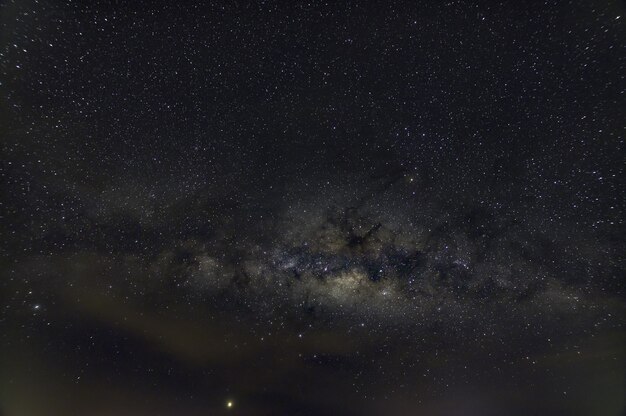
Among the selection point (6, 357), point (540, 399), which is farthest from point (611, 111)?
point (540, 399)

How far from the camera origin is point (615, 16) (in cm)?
358

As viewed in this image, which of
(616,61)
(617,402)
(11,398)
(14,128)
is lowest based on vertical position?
(617,402)

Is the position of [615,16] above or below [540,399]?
above

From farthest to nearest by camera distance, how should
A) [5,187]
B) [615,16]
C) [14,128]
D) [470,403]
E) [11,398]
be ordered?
[470,403], [11,398], [5,187], [14,128], [615,16]

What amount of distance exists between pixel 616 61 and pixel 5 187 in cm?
923

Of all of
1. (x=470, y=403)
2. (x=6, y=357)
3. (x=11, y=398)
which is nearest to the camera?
(x=6, y=357)

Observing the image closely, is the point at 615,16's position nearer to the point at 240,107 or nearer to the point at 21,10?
the point at 240,107

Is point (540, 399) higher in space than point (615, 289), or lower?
lower

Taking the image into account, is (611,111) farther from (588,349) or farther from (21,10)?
(588,349)

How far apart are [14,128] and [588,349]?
23493 millimetres

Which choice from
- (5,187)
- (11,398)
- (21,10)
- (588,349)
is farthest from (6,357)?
(588,349)

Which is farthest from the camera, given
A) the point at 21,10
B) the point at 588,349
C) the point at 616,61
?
the point at 588,349

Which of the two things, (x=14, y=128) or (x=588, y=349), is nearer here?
(x=14, y=128)

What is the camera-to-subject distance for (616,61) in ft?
13.2
